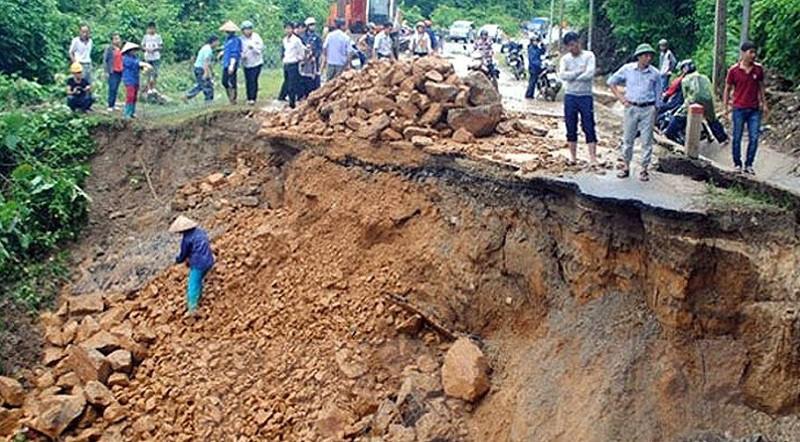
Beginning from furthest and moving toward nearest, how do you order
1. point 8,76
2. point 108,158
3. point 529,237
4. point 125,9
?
point 125,9, point 8,76, point 108,158, point 529,237

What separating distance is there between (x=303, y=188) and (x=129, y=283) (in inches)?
107

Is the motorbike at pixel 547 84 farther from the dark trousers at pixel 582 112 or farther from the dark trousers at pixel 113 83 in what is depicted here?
the dark trousers at pixel 582 112

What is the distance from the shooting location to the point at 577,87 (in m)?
9.55

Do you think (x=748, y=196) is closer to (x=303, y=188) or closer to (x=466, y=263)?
(x=466, y=263)

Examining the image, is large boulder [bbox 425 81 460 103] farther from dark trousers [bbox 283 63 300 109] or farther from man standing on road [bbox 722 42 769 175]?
dark trousers [bbox 283 63 300 109]

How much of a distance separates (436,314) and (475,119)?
2.62 meters

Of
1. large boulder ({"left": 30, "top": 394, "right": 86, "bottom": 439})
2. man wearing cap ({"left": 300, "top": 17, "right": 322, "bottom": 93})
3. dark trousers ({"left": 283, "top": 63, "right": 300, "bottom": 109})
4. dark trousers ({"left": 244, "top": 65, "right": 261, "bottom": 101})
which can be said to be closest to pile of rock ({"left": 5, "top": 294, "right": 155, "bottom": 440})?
large boulder ({"left": 30, "top": 394, "right": 86, "bottom": 439})

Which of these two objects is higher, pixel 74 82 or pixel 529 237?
pixel 74 82

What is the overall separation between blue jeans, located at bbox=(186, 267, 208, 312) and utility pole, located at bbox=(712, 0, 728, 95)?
906cm

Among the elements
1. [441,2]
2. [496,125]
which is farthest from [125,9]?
[441,2]

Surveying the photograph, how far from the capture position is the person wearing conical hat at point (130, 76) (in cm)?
1462

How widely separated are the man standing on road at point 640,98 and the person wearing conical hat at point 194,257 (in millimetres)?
5175

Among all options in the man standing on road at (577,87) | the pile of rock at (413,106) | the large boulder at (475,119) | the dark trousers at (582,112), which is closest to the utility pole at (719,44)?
the pile of rock at (413,106)

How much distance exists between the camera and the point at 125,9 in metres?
21.5
